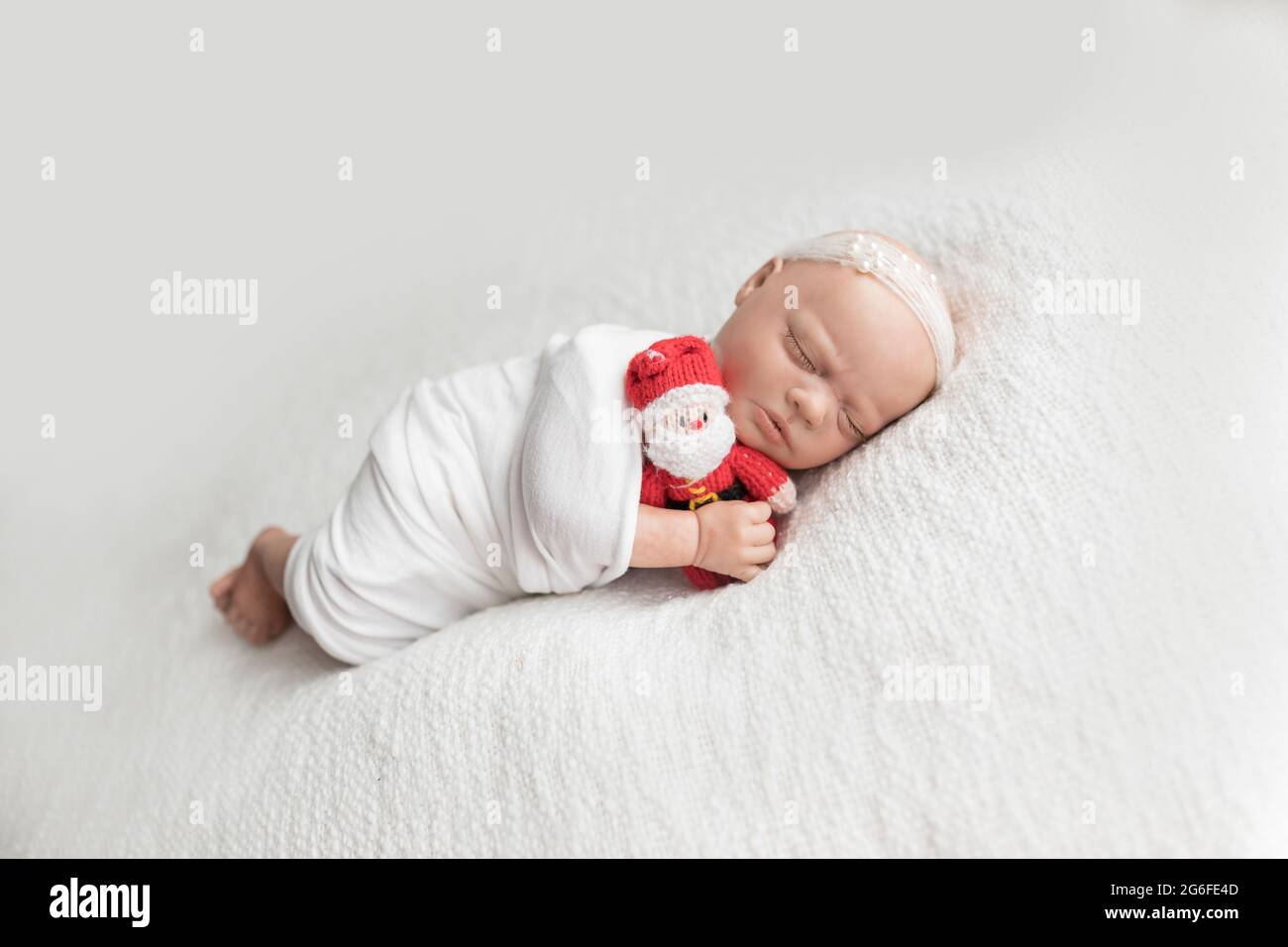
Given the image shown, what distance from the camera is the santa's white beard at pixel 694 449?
121 centimetres

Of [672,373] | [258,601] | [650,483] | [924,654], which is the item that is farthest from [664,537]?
[258,601]

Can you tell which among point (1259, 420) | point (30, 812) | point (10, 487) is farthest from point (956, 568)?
point (10, 487)

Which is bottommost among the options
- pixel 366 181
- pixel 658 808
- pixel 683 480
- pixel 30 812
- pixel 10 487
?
pixel 30 812

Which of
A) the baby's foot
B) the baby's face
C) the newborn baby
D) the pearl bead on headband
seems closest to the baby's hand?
the newborn baby

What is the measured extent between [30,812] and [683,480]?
103 centimetres

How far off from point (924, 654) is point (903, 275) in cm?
48

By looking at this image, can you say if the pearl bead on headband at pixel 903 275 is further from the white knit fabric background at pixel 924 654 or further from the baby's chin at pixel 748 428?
the baby's chin at pixel 748 428

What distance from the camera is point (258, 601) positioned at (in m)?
1.53

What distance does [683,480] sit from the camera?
1267 mm

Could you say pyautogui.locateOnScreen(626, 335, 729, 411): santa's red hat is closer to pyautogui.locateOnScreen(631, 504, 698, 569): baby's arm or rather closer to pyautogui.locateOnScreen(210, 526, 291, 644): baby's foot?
pyautogui.locateOnScreen(631, 504, 698, 569): baby's arm

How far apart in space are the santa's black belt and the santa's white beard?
43mm

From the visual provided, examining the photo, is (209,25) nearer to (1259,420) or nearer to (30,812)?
(30,812)

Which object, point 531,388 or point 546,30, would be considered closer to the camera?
point 531,388
